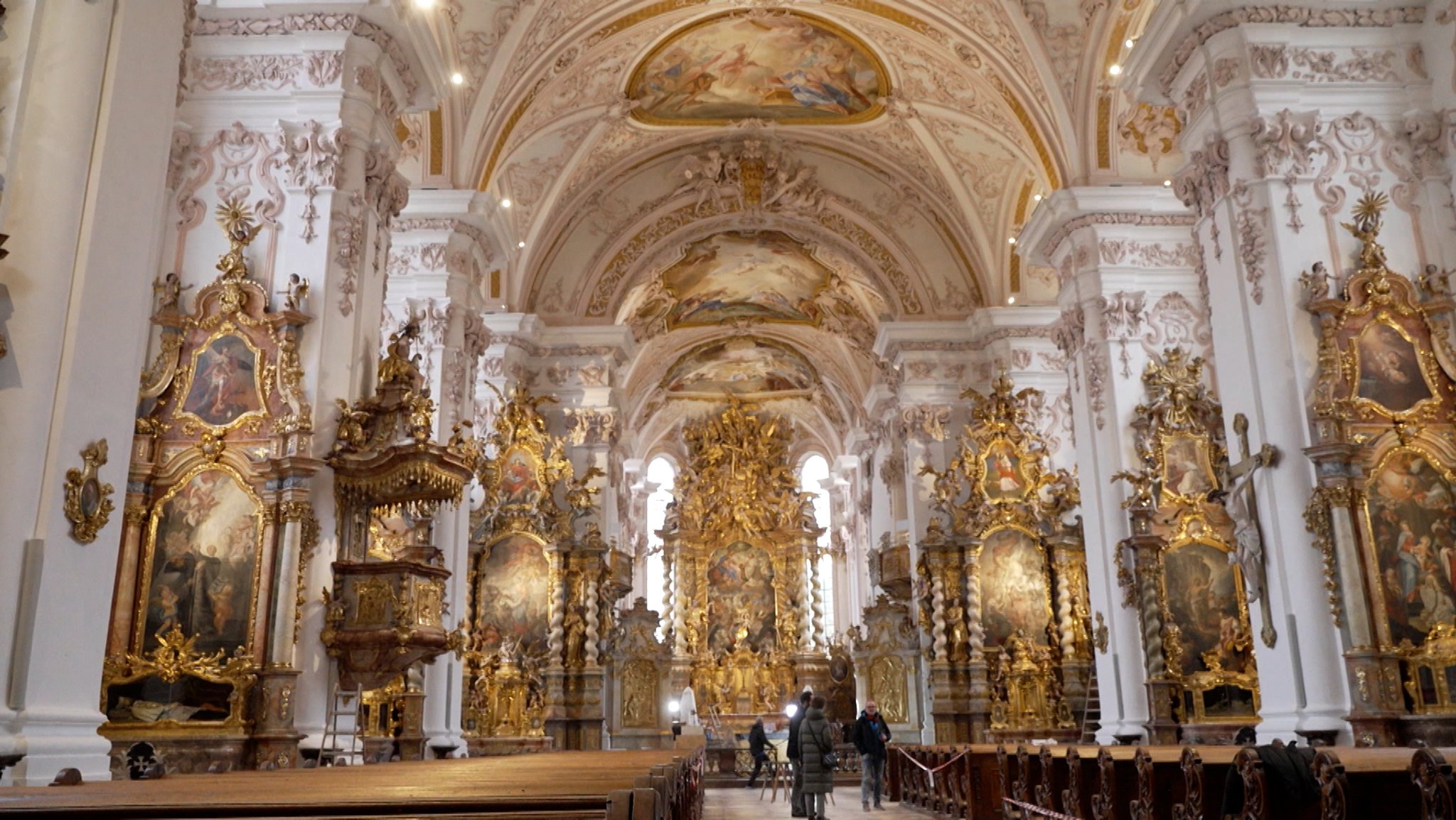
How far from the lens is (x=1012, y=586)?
1905 cm

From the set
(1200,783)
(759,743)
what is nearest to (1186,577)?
(759,743)

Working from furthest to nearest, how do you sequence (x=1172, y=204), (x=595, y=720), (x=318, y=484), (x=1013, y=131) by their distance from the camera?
(x=595, y=720) → (x=1013, y=131) → (x=1172, y=204) → (x=318, y=484)

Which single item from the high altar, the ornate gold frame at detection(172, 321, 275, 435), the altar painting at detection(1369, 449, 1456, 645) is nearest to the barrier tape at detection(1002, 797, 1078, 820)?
the altar painting at detection(1369, 449, 1456, 645)

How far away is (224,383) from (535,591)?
10277 mm

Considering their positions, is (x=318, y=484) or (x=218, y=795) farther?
(x=318, y=484)

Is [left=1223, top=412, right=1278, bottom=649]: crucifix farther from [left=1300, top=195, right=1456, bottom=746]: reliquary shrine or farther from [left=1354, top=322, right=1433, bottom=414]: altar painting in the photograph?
[left=1354, top=322, right=1433, bottom=414]: altar painting

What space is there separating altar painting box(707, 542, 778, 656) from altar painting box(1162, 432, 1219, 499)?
2018cm

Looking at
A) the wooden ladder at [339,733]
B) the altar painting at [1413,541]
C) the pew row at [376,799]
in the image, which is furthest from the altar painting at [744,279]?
the pew row at [376,799]

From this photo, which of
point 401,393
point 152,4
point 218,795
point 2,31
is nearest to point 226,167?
point 401,393

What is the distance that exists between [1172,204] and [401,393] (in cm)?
1007

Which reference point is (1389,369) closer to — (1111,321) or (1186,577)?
(1186,577)

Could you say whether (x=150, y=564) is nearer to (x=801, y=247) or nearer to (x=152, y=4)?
(x=152, y=4)

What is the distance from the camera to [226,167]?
10.5 m

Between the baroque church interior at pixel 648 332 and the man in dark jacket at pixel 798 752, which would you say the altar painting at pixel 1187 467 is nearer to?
the baroque church interior at pixel 648 332
